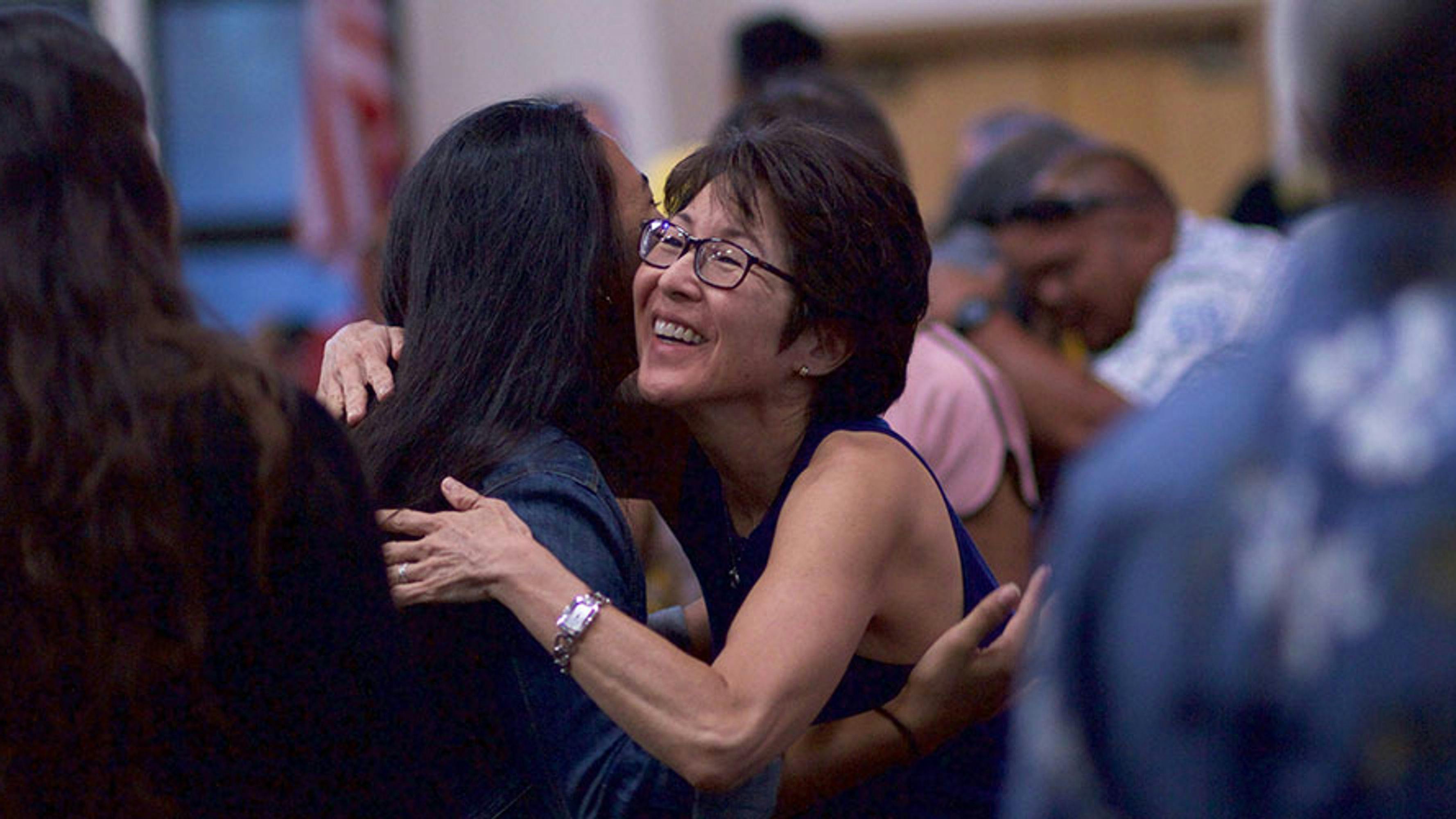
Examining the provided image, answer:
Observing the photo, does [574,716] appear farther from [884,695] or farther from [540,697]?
[884,695]

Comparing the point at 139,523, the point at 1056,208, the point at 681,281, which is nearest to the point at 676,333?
the point at 681,281

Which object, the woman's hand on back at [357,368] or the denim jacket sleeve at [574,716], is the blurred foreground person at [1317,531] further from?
the woman's hand on back at [357,368]

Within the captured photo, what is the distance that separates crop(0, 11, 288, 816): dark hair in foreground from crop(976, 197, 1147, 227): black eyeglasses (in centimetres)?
213

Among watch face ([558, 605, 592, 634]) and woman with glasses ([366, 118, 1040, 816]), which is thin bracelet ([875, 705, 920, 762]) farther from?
watch face ([558, 605, 592, 634])

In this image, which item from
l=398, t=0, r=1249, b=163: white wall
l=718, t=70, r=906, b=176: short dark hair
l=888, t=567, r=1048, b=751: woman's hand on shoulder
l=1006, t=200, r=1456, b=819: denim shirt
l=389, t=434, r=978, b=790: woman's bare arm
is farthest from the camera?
l=398, t=0, r=1249, b=163: white wall

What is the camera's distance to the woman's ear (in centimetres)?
187

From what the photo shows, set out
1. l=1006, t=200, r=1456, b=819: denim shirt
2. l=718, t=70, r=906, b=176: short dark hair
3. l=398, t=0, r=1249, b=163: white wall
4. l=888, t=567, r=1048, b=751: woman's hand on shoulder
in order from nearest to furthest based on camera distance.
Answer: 1. l=1006, t=200, r=1456, b=819: denim shirt
2. l=888, t=567, r=1048, b=751: woman's hand on shoulder
3. l=718, t=70, r=906, b=176: short dark hair
4. l=398, t=0, r=1249, b=163: white wall

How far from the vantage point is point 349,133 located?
6.27 metres

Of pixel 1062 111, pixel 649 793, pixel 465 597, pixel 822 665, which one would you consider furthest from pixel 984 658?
pixel 1062 111

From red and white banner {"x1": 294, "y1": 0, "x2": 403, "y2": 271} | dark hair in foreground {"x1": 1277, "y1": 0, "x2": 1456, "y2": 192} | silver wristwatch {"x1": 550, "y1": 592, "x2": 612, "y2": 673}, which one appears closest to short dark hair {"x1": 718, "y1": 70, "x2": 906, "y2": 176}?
silver wristwatch {"x1": 550, "y1": 592, "x2": 612, "y2": 673}

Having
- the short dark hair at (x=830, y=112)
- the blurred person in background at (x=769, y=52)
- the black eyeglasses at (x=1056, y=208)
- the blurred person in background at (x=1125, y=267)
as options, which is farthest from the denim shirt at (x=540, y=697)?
the blurred person in background at (x=769, y=52)

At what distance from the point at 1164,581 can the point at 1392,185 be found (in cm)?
25

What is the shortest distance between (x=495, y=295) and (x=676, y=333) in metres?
0.20

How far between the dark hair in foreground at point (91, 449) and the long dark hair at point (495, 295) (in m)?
0.39
